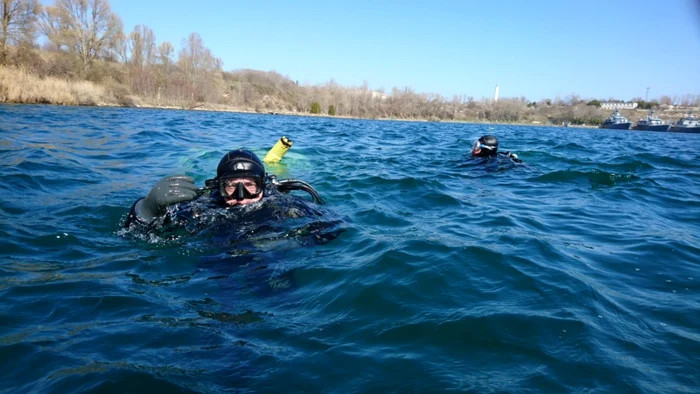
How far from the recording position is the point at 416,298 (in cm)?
319

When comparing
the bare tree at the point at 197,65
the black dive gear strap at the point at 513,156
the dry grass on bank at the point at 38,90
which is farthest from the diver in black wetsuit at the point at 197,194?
the bare tree at the point at 197,65

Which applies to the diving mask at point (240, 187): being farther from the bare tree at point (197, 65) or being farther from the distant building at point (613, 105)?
the distant building at point (613, 105)

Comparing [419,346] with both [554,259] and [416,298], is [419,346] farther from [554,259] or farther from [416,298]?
[554,259]

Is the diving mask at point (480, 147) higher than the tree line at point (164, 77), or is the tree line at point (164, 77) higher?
the tree line at point (164, 77)

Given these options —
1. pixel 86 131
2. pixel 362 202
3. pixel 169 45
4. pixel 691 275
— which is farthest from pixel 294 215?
pixel 169 45

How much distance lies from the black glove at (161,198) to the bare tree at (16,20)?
4284 cm

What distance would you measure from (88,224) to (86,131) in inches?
418

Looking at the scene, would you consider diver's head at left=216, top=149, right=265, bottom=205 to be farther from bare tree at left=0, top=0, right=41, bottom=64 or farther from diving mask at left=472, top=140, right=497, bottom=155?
bare tree at left=0, top=0, right=41, bottom=64

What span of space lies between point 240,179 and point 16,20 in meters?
45.0

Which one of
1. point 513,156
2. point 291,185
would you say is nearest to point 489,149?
point 513,156

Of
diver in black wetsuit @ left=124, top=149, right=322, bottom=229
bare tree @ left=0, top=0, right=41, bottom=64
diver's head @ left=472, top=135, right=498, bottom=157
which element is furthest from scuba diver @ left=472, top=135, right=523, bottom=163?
bare tree @ left=0, top=0, right=41, bottom=64

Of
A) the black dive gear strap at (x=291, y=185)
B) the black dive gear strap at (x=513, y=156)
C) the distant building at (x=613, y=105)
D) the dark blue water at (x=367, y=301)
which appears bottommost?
the dark blue water at (x=367, y=301)

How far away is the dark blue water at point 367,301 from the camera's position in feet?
7.29

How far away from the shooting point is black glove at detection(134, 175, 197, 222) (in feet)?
14.7
